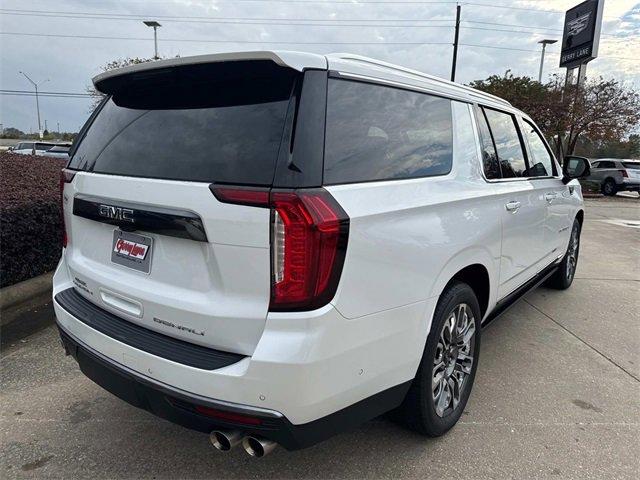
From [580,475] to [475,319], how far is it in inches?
36.3

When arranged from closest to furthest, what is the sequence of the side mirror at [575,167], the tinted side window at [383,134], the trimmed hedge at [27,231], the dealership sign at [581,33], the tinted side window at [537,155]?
the tinted side window at [383,134], the tinted side window at [537,155], the trimmed hedge at [27,231], the side mirror at [575,167], the dealership sign at [581,33]

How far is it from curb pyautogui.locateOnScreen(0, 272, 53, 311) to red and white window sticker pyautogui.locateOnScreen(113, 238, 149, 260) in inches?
110

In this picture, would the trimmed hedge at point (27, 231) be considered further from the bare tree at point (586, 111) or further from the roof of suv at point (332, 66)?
the bare tree at point (586, 111)

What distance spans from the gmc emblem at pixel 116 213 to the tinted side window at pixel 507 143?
93.2 inches

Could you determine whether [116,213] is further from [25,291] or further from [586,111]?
[586,111]

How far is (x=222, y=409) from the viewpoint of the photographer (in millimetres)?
1806

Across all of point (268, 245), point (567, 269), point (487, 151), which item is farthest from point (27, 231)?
point (567, 269)

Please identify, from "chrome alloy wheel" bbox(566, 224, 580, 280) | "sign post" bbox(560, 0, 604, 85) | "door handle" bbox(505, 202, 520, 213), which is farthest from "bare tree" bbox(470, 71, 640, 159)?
"door handle" bbox(505, 202, 520, 213)

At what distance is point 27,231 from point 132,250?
2.99 metres

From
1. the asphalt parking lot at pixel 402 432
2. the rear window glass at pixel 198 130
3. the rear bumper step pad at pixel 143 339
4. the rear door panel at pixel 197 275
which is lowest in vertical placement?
the asphalt parking lot at pixel 402 432

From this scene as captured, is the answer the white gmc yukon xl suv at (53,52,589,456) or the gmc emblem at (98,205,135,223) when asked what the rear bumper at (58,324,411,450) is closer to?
the white gmc yukon xl suv at (53,52,589,456)

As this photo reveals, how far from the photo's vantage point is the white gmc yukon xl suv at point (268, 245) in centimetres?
175

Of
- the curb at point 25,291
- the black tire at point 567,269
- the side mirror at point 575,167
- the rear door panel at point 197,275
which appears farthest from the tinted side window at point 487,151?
the curb at point 25,291

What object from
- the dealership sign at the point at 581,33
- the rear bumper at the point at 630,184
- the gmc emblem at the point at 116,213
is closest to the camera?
the gmc emblem at the point at 116,213
